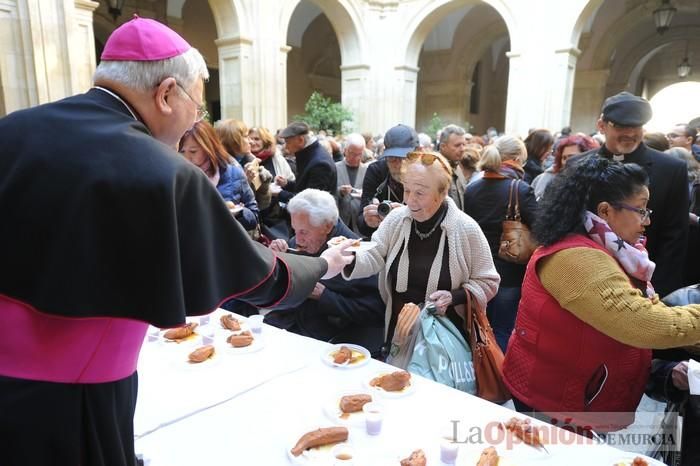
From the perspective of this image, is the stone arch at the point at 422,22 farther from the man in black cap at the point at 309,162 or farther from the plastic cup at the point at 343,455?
the plastic cup at the point at 343,455

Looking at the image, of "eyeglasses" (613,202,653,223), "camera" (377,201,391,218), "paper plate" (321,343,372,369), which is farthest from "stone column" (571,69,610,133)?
"paper plate" (321,343,372,369)

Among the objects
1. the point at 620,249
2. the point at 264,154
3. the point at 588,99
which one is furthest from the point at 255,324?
the point at 588,99

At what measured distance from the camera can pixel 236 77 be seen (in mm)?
11461

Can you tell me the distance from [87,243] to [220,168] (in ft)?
9.61

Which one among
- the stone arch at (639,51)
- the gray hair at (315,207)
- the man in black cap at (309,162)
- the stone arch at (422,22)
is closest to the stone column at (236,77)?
the stone arch at (422,22)

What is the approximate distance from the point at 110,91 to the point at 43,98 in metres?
7.39

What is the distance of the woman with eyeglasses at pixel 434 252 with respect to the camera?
268 cm

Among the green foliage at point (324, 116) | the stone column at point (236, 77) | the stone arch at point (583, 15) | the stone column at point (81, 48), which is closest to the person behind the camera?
the stone column at point (81, 48)

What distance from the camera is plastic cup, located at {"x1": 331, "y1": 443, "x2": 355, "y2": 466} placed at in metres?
1.51

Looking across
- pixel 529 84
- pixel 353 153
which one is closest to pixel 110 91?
pixel 353 153

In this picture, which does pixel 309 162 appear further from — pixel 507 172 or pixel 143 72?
pixel 143 72

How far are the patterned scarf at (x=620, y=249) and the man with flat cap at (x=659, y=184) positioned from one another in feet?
4.64

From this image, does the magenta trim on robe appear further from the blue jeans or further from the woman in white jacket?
the blue jeans

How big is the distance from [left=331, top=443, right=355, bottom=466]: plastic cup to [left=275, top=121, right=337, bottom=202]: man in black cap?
134 inches
